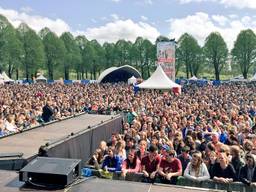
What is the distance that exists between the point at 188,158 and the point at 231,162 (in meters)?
1.03

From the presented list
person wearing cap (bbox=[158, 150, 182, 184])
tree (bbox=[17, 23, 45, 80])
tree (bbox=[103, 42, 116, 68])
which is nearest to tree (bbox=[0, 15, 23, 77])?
tree (bbox=[17, 23, 45, 80])

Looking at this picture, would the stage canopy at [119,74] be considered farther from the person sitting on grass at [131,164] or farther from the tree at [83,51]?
the person sitting on grass at [131,164]

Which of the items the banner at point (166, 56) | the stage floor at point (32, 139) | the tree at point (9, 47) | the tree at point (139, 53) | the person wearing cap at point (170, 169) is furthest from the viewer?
the tree at point (139, 53)

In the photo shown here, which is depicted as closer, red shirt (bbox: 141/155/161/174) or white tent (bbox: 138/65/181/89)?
red shirt (bbox: 141/155/161/174)

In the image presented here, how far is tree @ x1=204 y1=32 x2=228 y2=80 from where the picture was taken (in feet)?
281

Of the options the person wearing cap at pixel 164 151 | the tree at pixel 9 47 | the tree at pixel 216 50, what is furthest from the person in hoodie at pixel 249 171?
the tree at pixel 216 50

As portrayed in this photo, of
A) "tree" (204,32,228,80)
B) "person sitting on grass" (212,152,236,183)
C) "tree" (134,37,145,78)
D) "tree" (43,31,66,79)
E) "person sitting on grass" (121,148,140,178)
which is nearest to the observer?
"person sitting on grass" (212,152,236,183)

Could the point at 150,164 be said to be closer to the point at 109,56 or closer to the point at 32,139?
the point at 32,139

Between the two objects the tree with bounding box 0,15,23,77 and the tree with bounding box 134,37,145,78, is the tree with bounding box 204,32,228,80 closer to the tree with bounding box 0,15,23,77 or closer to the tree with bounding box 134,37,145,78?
the tree with bounding box 134,37,145,78

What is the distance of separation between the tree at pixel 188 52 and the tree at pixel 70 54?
2593 centimetres

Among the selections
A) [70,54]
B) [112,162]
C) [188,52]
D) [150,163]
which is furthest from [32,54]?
[150,163]

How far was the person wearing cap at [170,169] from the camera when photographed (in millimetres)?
7348

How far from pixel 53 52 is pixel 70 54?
5.07 metres

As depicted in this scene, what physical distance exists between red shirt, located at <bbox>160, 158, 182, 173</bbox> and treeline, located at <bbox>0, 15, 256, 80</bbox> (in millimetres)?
75155
